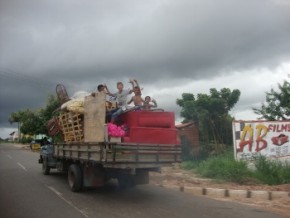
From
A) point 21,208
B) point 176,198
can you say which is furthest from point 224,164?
point 21,208

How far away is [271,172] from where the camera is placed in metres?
13.9

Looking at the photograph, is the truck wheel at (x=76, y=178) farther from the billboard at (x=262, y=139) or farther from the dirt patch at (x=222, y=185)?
the billboard at (x=262, y=139)

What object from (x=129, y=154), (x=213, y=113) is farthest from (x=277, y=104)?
(x=129, y=154)

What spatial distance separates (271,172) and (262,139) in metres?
3.07

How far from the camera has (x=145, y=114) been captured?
964 centimetres

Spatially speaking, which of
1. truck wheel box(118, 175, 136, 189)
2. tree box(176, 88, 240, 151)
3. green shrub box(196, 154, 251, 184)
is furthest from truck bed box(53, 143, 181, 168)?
tree box(176, 88, 240, 151)

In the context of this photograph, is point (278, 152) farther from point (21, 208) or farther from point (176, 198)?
Result: point (21, 208)

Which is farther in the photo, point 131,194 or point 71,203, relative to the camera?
point 131,194

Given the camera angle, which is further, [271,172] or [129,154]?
[271,172]

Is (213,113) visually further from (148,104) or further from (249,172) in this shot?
(148,104)

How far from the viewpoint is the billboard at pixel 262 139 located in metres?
16.7

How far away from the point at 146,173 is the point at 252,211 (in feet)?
9.75

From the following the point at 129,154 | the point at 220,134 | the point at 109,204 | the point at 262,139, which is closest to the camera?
the point at 129,154

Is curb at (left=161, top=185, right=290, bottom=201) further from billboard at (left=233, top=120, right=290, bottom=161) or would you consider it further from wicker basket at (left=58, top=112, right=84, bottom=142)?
billboard at (left=233, top=120, right=290, bottom=161)
